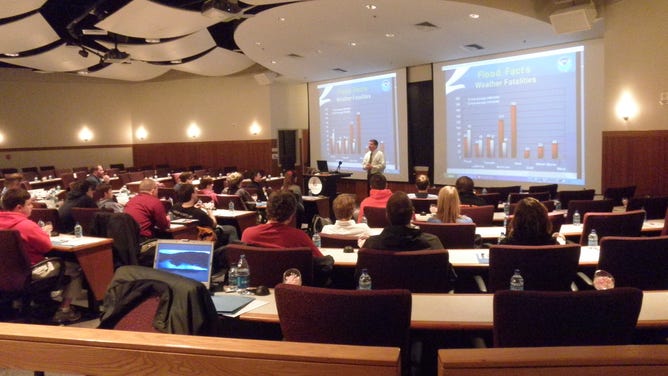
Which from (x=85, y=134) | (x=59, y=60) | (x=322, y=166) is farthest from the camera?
(x=85, y=134)

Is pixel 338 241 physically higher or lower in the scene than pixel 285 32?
lower

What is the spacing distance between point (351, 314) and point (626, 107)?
25.6 ft

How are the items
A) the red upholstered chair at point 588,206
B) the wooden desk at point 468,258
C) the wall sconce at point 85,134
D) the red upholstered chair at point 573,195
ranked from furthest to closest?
1. the wall sconce at point 85,134
2. the red upholstered chair at point 573,195
3. the red upholstered chair at point 588,206
4. the wooden desk at point 468,258

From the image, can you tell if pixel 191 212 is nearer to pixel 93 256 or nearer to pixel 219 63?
pixel 93 256

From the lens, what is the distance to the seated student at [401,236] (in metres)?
3.48

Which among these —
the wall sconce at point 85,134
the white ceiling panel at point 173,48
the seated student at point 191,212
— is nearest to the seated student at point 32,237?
the seated student at point 191,212

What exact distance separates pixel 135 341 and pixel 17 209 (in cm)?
424

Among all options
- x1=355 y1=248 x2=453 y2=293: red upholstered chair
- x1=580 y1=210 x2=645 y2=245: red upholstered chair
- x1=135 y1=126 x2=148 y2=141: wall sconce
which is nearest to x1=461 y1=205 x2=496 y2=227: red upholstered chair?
x1=580 y1=210 x2=645 y2=245: red upholstered chair

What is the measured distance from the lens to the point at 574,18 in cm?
765

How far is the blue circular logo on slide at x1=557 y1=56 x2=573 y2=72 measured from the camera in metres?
9.47

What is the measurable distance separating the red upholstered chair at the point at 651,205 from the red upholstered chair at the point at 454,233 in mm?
2526

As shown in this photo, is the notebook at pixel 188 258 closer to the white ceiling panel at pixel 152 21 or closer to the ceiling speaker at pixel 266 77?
the white ceiling panel at pixel 152 21

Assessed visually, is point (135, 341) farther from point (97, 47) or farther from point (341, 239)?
point (97, 47)

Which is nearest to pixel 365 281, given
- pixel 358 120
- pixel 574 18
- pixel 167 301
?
pixel 167 301
